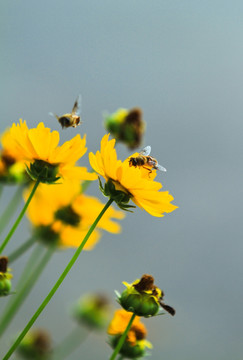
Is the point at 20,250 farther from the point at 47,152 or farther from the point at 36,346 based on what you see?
the point at 36,346

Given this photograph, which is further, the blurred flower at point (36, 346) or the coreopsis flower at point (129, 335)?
the blurred flower at point (36, 346)

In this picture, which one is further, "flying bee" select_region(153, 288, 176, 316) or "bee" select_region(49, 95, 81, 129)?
"bee" select_region(49, 95, 81, 129)

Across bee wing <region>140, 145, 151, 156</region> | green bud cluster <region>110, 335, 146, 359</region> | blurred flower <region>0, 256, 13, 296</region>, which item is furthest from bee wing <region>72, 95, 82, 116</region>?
green bud cluster <region>110, 335, 146, 359</region>

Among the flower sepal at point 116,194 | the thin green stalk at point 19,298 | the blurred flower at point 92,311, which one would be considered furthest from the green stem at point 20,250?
the blurred flower at point 92,311

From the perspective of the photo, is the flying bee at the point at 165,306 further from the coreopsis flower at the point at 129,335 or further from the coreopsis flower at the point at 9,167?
the coreopsis flower at the point at 9,167

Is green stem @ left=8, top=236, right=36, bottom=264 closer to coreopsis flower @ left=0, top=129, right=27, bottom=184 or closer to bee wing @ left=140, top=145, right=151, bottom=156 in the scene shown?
coreopsis flower @ left=0, top=129, right=27, bottom=184

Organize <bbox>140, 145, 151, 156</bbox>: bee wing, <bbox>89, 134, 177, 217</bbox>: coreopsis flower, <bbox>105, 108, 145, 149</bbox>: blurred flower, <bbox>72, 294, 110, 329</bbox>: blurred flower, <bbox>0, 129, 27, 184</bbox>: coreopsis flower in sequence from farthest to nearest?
<bbox>72, 294, 110, 329</bbox>: blurred flower → <bbox>105, 108, 145, 149</bbox>: blurred flower → <bbox>0, 129, 27, 184</bbox>: coreopsis flower → <bbox>140, 145, 151, 156</bbox>: bee wing → <bbox>89, 134, 177, 217</bbox>: coreopsis flower

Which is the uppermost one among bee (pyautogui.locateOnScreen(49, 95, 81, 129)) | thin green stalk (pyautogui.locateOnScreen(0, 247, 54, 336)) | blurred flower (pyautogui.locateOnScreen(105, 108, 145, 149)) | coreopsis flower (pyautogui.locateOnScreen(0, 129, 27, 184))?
blurred flower (pyautogui.locateOnScreen(105, 108, 145, 149))
